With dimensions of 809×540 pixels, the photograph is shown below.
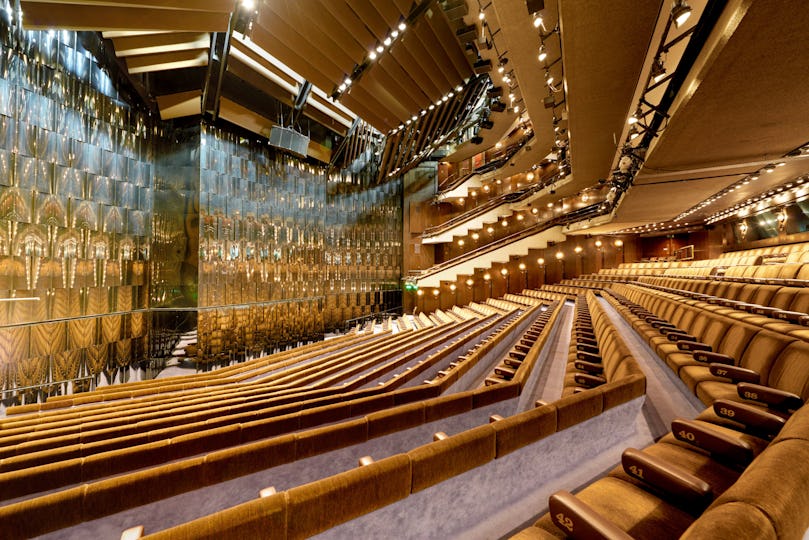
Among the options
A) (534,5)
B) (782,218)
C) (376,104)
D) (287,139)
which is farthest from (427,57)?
(782,218)

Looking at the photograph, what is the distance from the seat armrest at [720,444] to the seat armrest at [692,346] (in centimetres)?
74

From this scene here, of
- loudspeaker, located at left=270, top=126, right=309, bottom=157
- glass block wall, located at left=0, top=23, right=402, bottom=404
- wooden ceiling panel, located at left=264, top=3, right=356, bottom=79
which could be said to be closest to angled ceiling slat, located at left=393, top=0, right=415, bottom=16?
wooden ceiling panel, located at left=264, top=3, right=356, bottom=79

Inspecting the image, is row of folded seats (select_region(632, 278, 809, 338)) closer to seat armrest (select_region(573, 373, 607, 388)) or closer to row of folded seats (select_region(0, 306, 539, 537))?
seat armrest (select_region(573, 373, 607, 388))

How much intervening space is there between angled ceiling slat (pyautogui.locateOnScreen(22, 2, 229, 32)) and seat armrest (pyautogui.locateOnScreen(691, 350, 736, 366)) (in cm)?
282

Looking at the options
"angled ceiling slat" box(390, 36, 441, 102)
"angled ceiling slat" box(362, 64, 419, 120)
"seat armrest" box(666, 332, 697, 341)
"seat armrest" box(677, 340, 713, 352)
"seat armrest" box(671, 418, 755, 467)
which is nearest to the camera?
"seat armrest" box(671, 418, 755, 467)

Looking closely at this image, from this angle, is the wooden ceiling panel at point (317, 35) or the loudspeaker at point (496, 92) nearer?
the wooden ceiling panel at point (317, 35)

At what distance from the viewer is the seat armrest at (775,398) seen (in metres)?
0.73

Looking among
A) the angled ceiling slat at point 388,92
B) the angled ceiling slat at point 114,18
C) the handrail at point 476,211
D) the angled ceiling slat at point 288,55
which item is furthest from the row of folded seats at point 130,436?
the handrail at point 476,211

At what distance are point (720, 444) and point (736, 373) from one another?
1.56 feet

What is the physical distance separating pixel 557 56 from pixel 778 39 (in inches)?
59.1

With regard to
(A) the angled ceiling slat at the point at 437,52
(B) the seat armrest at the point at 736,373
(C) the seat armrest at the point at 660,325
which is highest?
(A) the angled ceiling slat at the point at 437,52

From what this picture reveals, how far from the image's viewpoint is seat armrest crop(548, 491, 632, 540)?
395 millimetres

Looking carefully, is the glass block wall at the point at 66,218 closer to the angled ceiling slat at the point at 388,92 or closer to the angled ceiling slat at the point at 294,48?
the angled ceiling slat at the point at 294,48

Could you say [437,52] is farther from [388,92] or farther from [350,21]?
[350,21]
